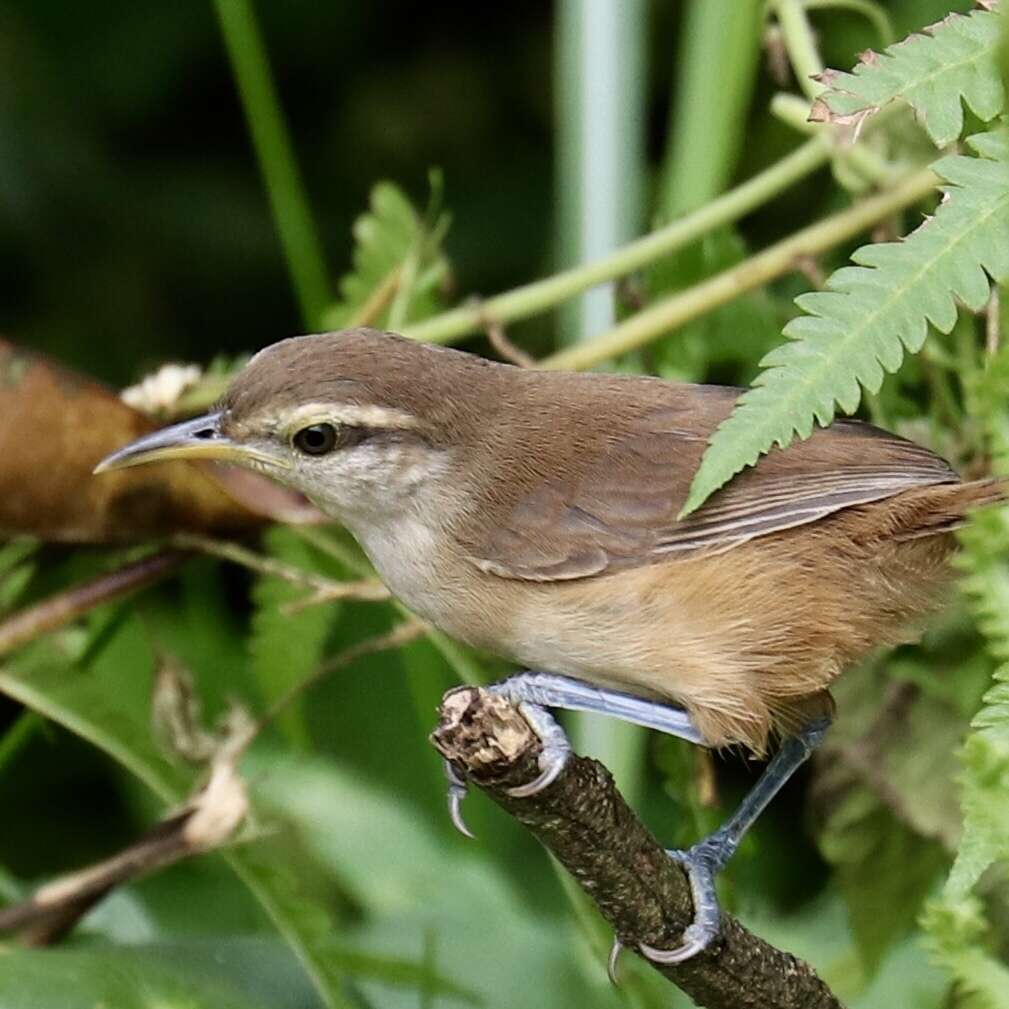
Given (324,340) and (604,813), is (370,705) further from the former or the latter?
(604,813)

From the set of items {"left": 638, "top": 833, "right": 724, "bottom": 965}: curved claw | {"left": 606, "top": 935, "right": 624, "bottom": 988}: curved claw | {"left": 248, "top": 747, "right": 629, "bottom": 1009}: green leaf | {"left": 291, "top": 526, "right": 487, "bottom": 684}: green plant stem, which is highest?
{"left": 638, "top": 833, "right": 724, "bottom": 965}: curved claw

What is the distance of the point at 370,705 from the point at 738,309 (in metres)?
1.80

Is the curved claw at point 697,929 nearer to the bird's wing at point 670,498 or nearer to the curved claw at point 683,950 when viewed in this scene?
the curved claw at point 683,950

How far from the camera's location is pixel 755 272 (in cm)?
317

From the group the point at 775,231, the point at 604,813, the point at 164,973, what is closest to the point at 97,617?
the point at 164,973

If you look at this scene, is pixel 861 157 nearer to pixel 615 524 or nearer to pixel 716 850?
pixel 615 524

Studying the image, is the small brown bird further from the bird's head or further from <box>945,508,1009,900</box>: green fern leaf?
<box>945,508,1009,900</box>: green fern leaf

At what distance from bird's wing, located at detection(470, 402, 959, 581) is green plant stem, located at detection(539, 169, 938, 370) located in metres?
0.39

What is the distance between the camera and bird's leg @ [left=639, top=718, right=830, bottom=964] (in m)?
2.24

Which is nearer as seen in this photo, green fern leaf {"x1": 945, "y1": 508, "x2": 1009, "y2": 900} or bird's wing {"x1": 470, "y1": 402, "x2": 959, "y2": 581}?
green fern leaf {"x1": 945, "y1": 508, "x2": 1009, "y2": 900}

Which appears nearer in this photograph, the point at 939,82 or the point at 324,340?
the point at 939,82

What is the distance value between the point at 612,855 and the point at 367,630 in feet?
8.20

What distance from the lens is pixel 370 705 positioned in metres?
4.67

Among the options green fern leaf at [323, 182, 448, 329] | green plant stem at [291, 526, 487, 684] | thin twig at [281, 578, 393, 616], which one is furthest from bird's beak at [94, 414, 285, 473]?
green fern leaf at [323, 182, 448, 329]
